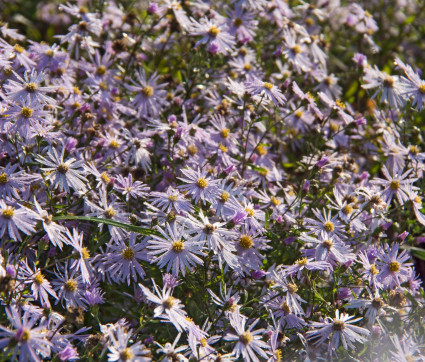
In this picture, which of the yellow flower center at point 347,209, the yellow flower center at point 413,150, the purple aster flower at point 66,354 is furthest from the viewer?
the yellow flower center at point 413,150

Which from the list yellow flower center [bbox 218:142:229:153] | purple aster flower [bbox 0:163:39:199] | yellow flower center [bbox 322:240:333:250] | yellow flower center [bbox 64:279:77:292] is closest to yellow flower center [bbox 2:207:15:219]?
purple aster flower [bbox 0:163:39:199]

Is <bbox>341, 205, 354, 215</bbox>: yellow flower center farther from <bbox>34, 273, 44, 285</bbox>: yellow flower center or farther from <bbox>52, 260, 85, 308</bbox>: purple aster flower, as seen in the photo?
<bbox>34, 273, 44, 285</bbox>: yellow flower center

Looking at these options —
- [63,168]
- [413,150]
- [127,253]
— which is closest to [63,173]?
[63,168]

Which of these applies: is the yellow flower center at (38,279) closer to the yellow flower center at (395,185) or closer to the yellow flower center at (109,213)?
the yellow flower center at (109,213)

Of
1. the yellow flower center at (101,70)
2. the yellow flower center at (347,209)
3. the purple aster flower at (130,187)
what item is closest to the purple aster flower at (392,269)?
the yellow flower center at (347,209)

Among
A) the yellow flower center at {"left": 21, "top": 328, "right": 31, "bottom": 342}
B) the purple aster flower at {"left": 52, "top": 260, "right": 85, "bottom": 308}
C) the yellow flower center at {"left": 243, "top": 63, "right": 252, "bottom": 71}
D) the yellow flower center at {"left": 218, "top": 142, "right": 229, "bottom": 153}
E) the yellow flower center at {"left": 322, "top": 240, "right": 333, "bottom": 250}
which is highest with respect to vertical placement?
the yellow flower center at {"left": 243, "top": 63, "right": 252, "bottom": 71}

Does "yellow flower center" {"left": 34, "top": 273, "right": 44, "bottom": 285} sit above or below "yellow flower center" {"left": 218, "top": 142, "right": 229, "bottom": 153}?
below

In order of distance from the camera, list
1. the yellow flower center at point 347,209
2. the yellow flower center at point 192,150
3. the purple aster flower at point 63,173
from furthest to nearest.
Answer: the yellow flower center at point 192,150 → the yellow flower center at point 347,209 → the purple aster flower at point 63,173

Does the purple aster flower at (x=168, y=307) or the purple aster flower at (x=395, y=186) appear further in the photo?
the purple aster flower at (x=395, y=186)

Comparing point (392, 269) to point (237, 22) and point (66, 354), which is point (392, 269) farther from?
point (237, 22)
